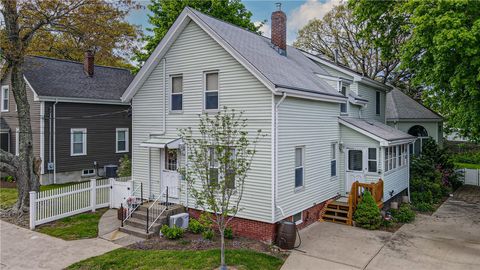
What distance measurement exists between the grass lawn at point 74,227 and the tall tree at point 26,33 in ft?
8.36

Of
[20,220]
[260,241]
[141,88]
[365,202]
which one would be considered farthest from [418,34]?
[20,220]

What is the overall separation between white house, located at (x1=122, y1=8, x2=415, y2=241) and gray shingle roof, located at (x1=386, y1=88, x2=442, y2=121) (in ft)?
25.0

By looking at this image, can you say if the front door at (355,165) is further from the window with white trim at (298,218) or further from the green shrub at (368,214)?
the window with white trim at (298,218)

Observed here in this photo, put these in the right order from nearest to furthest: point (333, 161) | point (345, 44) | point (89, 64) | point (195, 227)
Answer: point (195, 227), point (333, 161), point (89, 64), point (345, 44)

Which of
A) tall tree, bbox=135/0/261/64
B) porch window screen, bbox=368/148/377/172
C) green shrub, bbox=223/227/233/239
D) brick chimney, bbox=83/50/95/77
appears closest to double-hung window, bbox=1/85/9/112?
brick chimney, bbox=83/50/95/77

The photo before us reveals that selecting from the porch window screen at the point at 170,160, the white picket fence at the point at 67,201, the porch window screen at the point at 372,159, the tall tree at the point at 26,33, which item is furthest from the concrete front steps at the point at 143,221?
the porch window screen at the point at 372,159

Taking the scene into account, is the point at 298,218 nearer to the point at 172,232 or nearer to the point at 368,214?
the point at 368,214

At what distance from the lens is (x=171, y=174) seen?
1359cm

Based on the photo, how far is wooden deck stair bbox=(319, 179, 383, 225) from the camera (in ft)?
43.9

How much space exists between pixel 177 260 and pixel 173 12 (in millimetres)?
20757

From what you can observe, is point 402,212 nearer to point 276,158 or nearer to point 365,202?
point 365,202

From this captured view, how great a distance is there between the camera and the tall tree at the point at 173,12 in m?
25.5

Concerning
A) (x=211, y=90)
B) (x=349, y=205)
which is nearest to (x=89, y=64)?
(x=211, y=90)

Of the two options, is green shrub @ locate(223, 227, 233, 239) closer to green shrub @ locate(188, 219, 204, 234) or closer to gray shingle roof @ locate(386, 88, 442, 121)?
green shrub @ locate(188, 219, 204, 234)
